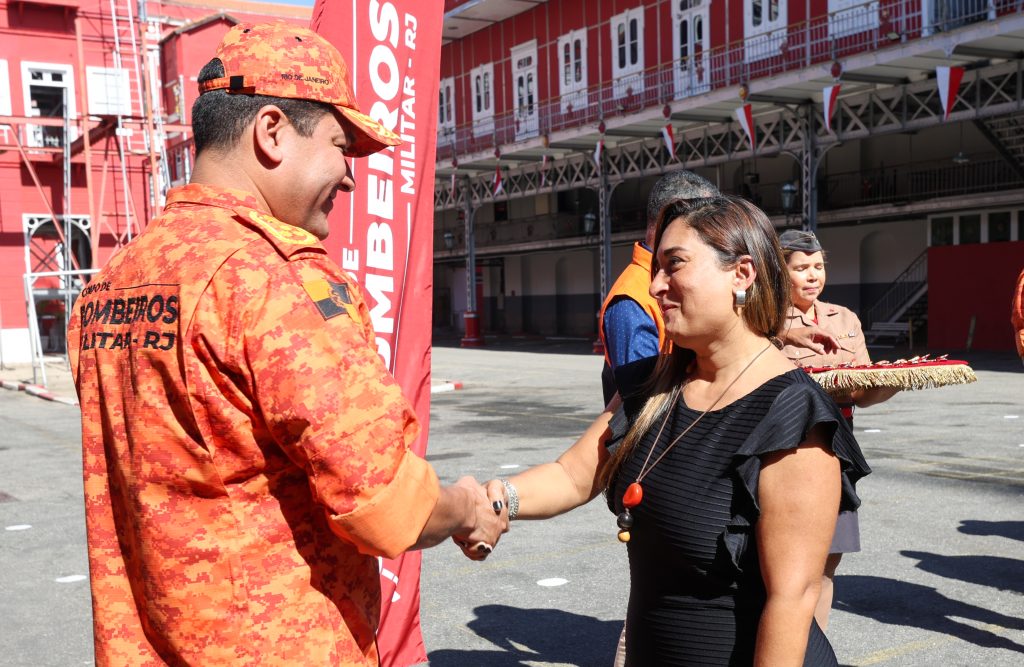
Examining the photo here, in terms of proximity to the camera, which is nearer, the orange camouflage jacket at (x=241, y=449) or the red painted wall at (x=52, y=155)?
the orange camouflage jacket at (x=241, y=449)

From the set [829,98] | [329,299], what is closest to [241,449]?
[329,299]

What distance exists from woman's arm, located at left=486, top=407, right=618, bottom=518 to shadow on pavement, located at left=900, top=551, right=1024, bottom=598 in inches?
148

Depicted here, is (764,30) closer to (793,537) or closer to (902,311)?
→ (902,311)

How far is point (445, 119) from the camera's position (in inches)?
1427

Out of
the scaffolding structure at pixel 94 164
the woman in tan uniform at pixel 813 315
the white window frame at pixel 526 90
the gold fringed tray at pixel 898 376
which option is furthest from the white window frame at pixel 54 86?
the gold fringed tray at pixel 898 376

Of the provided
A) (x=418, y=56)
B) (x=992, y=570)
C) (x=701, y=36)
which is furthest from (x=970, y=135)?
(x=418, y=56)

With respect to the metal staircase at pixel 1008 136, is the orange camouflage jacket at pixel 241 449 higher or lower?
lower

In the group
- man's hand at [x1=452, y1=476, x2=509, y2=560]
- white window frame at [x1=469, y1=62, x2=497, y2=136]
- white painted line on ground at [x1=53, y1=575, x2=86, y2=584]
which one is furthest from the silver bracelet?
white window frame at [x1=469, y1=62, x2=497, y2=136]

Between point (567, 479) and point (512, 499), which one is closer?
point (512, 499)

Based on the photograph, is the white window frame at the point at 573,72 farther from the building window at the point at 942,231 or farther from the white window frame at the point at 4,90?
the white window frame at the point at 4,90

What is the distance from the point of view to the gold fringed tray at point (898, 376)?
3.21 metres

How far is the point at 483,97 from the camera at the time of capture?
33969 millimetres

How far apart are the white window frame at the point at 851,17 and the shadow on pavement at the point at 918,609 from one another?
56.4 feet

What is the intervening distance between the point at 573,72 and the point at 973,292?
13.1m
